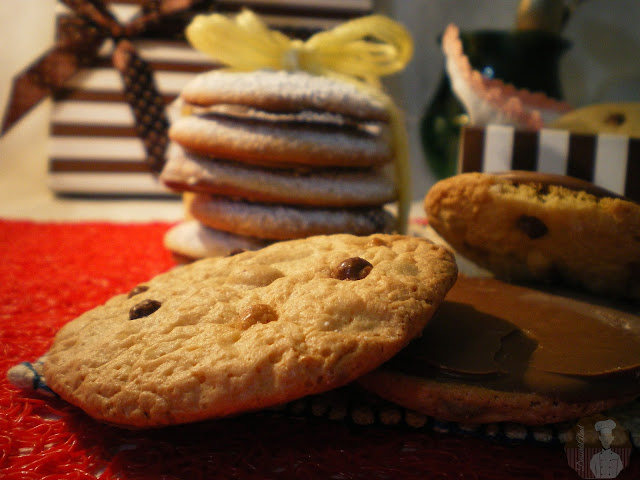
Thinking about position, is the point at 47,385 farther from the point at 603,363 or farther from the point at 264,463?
the point at 603,363

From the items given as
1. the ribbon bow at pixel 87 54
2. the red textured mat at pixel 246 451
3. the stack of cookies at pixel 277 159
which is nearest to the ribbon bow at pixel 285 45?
the stack of cookies at pixel 277 159

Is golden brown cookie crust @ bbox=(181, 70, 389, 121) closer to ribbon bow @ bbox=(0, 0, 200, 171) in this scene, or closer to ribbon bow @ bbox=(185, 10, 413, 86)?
ribbon bow @ bbox=(185, 10, 413, 86)

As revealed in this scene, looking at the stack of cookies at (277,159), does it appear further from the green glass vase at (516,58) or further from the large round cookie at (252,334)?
the green glass vase at (516,58)

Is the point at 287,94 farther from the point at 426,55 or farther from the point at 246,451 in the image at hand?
the point at 426,55

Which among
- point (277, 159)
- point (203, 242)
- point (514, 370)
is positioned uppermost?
point (277, 159)

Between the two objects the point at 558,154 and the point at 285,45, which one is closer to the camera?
the point at 558,154

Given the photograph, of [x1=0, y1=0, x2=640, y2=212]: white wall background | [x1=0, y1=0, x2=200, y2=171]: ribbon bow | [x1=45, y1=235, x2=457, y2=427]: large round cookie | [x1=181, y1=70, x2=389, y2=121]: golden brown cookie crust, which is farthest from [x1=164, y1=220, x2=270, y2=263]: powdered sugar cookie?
[x1=0, y1=0, x2=640, y2=212]: white wall background

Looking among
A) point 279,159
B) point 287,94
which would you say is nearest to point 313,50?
point 287,94
